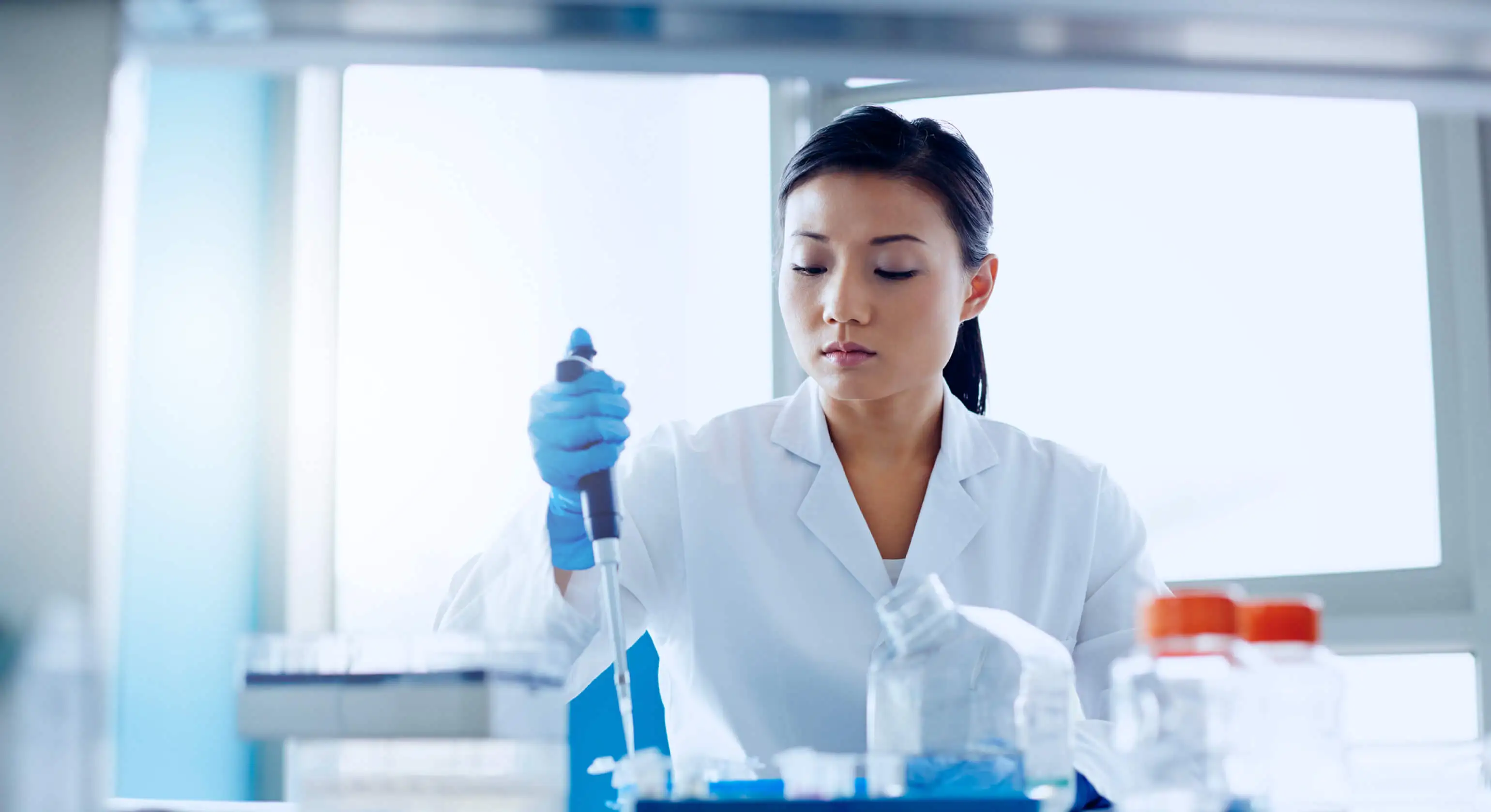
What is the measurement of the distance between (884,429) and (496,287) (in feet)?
4.05

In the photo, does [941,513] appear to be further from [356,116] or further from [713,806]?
[356,116]

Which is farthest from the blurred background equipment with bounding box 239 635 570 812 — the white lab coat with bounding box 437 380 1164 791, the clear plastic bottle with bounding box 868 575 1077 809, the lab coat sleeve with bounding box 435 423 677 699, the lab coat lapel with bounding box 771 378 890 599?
the lab coat lapel with bounding box 771 378 890 599

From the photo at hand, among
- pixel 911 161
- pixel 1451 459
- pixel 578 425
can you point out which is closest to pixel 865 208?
pixel 911 161

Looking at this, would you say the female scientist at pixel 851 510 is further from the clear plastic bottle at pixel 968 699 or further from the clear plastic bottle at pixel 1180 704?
the clear plastic bottle at pixel 1180 704

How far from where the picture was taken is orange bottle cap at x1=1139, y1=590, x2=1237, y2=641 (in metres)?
0.66

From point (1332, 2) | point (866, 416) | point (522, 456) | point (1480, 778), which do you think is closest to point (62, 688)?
point (1332, 2)

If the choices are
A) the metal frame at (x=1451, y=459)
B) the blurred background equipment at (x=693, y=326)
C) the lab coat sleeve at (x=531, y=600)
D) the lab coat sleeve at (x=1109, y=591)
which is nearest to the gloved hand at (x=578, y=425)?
the lab coat sleeve at (x=531, y=600)

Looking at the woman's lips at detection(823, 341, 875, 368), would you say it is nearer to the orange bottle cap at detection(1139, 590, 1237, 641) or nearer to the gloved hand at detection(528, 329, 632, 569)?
the gloved hand at detection(528, 329, 632, 569)

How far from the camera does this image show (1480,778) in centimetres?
112

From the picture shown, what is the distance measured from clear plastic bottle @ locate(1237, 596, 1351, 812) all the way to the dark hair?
900 millimetres

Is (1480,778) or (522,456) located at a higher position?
(522,456)

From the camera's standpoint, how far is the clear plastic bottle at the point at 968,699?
790mm

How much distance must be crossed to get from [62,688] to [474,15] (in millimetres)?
361

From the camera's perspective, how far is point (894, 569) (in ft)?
5.15
